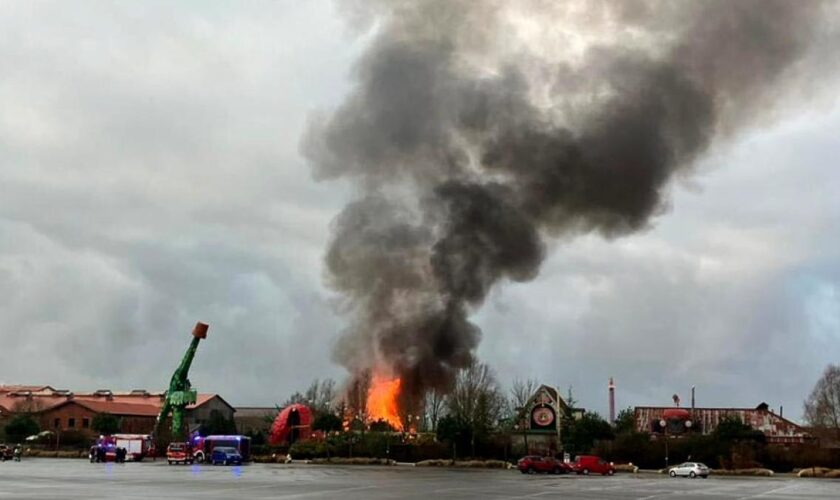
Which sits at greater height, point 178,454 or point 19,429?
point 19,429

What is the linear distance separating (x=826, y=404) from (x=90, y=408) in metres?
103

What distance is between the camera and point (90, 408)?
120 metres

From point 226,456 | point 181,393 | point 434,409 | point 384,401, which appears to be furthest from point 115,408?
point 384,401

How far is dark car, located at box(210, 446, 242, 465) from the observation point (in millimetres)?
70188

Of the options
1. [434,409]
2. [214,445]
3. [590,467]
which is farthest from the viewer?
[434,409]

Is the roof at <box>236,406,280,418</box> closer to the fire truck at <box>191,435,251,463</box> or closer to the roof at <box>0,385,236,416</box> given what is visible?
the roof at <box>0,385,236,416</box>

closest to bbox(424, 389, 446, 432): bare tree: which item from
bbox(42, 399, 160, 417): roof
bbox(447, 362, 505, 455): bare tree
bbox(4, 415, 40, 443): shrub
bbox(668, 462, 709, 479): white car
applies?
bbox(447, 362, 505, 455): bare tree

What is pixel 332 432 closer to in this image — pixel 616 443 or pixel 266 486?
pixel 616 443

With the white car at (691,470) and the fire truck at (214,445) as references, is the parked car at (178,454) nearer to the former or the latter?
the fire truck at (214,445)

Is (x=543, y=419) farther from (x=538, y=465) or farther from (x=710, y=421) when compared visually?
(x=538, y=465)

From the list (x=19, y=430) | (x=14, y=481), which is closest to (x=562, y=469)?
(x=14, y=481)

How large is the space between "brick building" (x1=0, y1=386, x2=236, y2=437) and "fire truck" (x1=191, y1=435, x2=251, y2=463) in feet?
104

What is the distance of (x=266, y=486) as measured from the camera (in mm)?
37406

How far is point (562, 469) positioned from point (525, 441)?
24.8 metres
